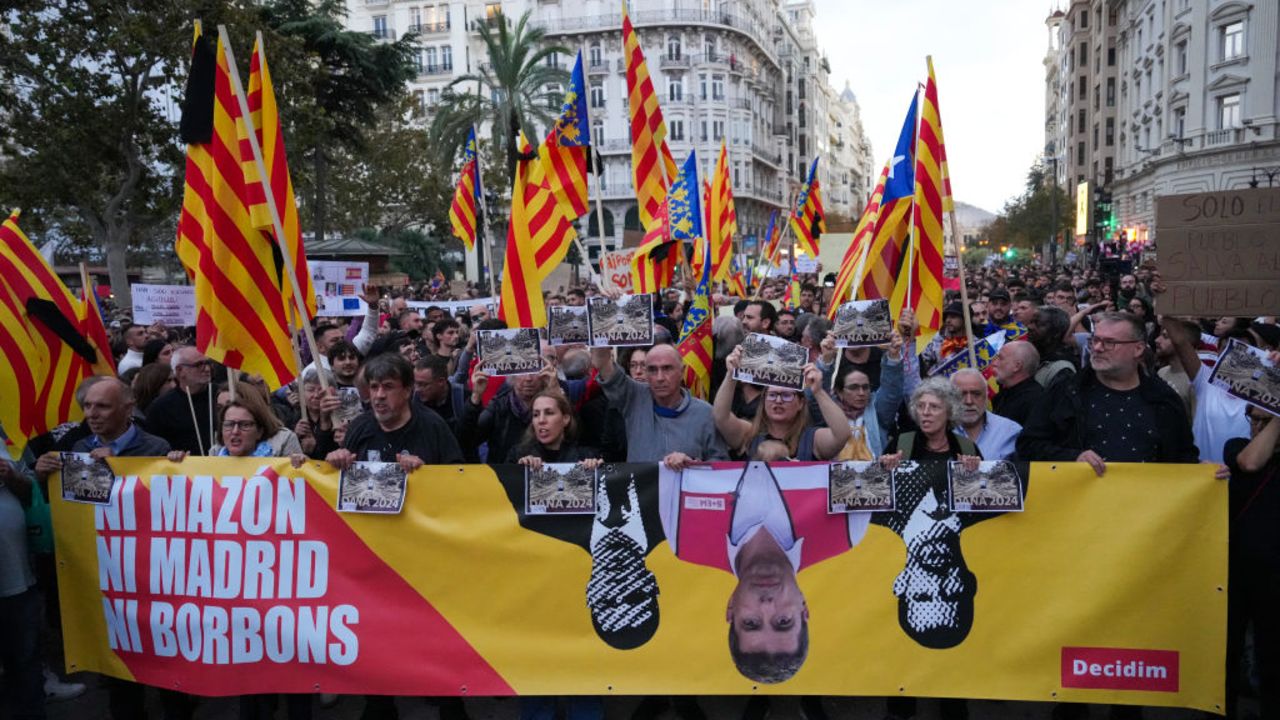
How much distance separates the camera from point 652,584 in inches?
170

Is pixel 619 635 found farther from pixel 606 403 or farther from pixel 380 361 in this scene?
pixel 380 361

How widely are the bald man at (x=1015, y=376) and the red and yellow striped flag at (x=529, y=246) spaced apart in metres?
3.23

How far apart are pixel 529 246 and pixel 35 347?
3.31 meters

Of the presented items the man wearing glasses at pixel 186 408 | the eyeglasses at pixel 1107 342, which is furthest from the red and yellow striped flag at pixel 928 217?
the man wearing glasses at pixel 186 408

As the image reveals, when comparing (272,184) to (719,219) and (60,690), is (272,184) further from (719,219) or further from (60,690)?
(719,219)

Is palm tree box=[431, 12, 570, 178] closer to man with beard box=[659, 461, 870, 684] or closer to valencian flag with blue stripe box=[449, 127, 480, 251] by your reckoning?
valencian flag with blue stripe box=[449, 127, 480, 251]

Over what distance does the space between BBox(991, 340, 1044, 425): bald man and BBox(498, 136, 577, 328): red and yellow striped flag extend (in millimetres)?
3231

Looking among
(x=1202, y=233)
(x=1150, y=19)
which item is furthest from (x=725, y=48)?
(x=1202, y=233)

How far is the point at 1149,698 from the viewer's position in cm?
407

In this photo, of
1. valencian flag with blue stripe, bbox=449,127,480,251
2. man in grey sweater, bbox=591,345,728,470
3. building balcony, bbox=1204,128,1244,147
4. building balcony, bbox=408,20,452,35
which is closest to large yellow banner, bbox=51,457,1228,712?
man in grey sweater, bbox=591,345,728,470

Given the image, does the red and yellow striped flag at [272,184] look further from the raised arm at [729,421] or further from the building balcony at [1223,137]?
the building balcony at [1223,137]

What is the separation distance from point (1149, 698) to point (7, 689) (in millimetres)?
5358

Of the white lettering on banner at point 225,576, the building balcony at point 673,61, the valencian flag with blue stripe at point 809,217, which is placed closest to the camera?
the white lettering on banner at point 225,576

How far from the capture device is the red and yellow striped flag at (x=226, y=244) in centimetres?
507
